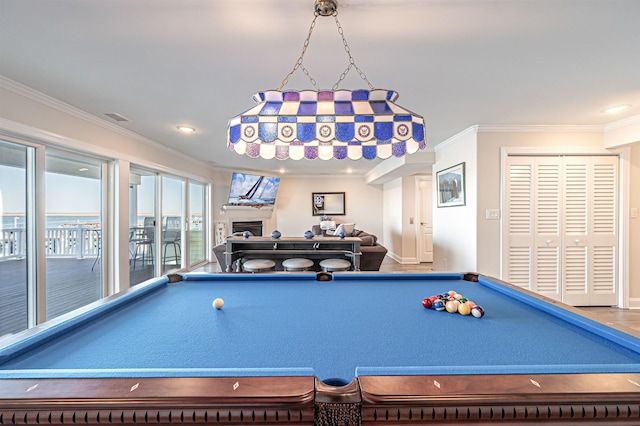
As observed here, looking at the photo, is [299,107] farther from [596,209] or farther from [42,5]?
[596,209]

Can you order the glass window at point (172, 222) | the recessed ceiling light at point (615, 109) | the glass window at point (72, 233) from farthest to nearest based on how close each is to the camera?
the glass window at point (172, 222)
the glass window at point (72, 233)
the recessed ceiling light at point (615, 109)

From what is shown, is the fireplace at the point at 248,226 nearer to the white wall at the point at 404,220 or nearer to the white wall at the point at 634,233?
the white wall at the point at 404,220

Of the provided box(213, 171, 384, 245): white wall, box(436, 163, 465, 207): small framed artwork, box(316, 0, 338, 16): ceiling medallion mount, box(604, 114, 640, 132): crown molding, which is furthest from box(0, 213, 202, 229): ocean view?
box(604, 114, 640, 132): crown molding

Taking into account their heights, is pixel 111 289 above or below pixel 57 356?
below

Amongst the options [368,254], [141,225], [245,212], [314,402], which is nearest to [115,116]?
[141,225]

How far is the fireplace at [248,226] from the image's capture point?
23.0 ft

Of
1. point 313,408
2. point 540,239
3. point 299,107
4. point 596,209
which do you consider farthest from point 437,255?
point 313,408

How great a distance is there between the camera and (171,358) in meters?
0.90

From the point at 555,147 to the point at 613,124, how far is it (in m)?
0.63

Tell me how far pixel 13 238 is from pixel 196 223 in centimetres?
369

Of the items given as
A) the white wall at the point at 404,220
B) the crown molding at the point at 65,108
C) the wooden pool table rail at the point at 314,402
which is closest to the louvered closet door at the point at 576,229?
the white wall at the point at 404,220

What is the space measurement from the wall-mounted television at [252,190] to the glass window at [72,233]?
331cm

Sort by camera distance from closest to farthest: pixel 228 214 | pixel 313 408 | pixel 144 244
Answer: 1. pixel 313 408
2. pixel 144 244
3. pixel 228 214

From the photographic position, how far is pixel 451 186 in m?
4.07
